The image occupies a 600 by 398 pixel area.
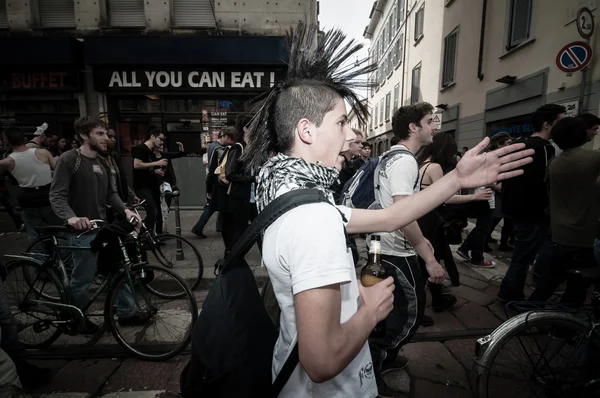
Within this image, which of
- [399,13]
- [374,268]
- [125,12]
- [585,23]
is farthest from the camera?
[399,13]

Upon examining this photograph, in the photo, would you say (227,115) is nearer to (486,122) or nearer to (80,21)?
(80,21)

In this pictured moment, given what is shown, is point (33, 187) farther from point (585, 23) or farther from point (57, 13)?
point (585, 23)

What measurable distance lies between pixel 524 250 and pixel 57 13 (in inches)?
535

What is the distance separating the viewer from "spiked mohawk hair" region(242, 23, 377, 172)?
1196 mm

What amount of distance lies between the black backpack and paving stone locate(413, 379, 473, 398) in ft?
6.19

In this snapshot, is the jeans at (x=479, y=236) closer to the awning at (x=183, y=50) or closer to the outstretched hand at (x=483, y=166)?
the outstretched hand at (x=483, y=166)

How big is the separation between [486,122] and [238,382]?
11525mm

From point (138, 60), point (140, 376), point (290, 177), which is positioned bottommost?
point (140, 376)

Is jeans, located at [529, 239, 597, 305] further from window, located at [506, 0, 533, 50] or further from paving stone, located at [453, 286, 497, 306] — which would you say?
window, located at [506, 0, 533, 50]

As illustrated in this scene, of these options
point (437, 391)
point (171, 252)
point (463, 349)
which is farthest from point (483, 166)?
point (171, 252)

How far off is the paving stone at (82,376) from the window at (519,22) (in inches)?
442

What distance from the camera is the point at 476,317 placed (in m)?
3.51

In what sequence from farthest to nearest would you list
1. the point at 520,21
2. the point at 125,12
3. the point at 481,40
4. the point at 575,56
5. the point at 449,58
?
the point at 449,58 → the point at 481,40 → the point at 125,12 → the point at 520,21 → the point at 575,56

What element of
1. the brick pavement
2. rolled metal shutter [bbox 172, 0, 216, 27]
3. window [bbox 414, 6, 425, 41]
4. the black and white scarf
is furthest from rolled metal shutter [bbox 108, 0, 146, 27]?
window [bbox 414, 6, 425, 41]
